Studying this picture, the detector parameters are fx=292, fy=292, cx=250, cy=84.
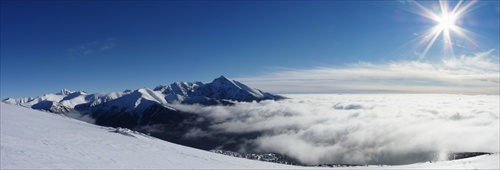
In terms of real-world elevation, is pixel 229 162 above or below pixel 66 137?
below

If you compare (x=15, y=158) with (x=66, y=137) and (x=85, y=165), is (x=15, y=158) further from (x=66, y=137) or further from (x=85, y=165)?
(x=66, y=137)

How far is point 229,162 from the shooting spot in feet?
121

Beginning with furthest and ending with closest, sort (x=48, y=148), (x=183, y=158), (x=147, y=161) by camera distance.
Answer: (x=183, y=158)
(x=147, y=161)
(x=48, y=148)

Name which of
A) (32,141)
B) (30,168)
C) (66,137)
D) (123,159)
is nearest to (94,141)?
(66,137)

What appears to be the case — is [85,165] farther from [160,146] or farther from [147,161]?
[160,146]

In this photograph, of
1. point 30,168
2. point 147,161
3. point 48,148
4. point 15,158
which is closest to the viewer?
point 30,168

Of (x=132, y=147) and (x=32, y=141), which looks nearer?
(x=32, y=141)

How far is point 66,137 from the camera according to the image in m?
35.9

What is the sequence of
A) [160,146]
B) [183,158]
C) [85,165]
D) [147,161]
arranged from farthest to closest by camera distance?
[160,146] → [183,158] → [147,161] → [85,165]

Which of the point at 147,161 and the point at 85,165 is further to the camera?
the point at 147,161

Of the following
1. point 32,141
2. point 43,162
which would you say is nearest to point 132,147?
point 32,141

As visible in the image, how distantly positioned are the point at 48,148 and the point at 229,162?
19.4 m

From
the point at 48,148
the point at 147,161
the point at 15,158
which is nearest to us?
the point at 15,158

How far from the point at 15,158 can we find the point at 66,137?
1301 cm
